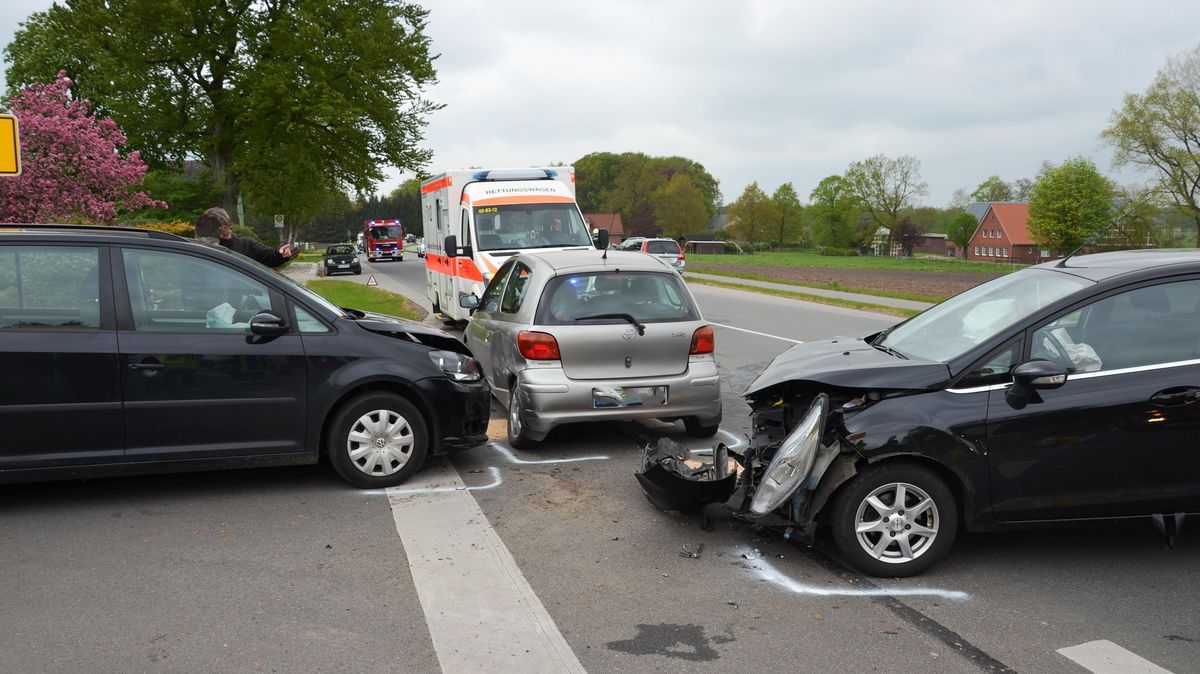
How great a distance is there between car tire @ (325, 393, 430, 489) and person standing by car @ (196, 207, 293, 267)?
3296mm

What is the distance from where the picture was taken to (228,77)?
1339 inches

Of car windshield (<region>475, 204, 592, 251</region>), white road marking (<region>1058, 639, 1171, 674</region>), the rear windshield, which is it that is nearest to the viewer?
white road marking (<region>1058, 639, 1171, 674</region>)

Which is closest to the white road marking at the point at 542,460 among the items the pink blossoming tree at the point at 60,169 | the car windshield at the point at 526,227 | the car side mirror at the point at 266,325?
the car side mirror at the point at 266,325

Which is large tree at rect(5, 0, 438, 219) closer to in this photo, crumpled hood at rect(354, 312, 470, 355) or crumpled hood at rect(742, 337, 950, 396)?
crumpled hood at rect(354, 312, 470, 355)

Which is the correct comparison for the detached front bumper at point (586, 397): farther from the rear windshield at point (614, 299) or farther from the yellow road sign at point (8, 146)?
the yellow road sign at point (8, 146)

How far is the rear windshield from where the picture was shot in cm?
696

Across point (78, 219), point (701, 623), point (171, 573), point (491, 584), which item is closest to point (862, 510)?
point (701, 623)

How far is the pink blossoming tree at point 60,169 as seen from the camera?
16.8 metres

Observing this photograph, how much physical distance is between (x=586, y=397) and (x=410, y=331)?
54.5 inches

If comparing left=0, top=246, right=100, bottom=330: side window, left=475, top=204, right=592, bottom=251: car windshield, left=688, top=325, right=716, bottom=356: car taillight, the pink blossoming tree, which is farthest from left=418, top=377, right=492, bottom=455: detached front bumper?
the pink blossoming tree

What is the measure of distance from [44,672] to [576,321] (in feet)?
13.7

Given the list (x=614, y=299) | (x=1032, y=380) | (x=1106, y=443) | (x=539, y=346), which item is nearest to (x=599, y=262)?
(x=614, y=299)

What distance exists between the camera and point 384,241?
216 ft

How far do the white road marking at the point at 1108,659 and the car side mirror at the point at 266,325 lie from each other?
4702 mm
